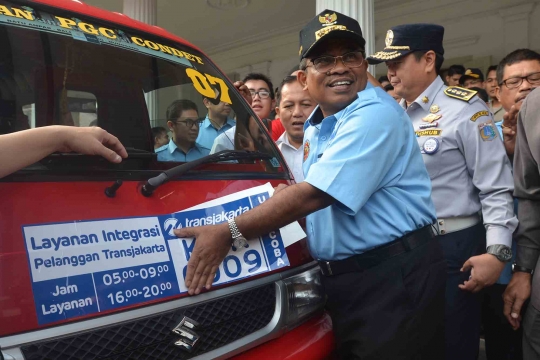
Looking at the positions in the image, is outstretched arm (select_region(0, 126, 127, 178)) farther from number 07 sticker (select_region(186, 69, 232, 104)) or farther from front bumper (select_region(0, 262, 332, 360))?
number 07 sticker (select_region(186, 69, 232, 104))

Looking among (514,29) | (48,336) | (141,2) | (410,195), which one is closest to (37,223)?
(48,336)

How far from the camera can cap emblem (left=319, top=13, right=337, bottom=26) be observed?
5.82ft

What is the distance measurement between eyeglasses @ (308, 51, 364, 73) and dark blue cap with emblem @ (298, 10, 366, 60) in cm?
5

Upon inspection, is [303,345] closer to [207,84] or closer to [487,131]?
[207,84]

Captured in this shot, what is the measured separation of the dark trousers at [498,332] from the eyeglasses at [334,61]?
1.65m

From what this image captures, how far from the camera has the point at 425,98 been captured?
2.50 metres

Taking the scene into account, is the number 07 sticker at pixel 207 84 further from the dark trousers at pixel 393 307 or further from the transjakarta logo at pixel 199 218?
the dark trousers at pixel 393 307

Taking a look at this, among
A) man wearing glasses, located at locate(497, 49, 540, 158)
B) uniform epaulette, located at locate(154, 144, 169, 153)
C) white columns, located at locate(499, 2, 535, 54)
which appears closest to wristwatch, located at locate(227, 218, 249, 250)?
→ uniform epaulette, located at locate(154, 144, 169, 153)

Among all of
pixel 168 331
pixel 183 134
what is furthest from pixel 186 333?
pixel 183 134

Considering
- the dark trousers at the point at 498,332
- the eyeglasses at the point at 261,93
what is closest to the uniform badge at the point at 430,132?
the dark trousers at the point at 498,332

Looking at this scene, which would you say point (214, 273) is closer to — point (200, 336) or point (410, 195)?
point (200, 336)

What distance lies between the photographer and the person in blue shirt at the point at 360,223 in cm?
147

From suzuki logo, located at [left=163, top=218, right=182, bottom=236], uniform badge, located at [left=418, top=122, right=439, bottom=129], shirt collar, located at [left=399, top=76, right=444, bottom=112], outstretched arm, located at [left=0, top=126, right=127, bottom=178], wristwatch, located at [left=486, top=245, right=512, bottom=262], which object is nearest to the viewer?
outstretched arm, located at [left=0, top=126, right=127, bottom=178]

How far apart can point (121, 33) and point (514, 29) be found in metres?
8.28
